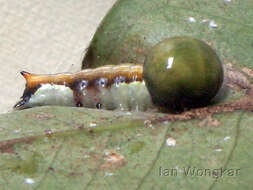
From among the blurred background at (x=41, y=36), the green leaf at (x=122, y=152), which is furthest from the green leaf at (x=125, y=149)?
the blurred background at (x=41, y=36)

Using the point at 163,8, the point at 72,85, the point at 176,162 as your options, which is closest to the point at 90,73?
the point at 72,85

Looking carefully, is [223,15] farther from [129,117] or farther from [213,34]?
[129,117]

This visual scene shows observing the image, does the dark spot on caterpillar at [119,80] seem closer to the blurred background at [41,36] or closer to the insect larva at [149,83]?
the insect larva at [149,83]

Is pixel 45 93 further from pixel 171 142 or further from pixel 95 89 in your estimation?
pixel 171 142

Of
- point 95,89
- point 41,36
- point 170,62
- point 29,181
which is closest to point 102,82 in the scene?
point 95,89

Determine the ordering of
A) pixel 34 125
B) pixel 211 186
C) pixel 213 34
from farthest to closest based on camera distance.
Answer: pixel 213 34, pixel 34 125, pixel 211 186

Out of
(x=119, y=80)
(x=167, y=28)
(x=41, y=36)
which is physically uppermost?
(x=167, y=28)
